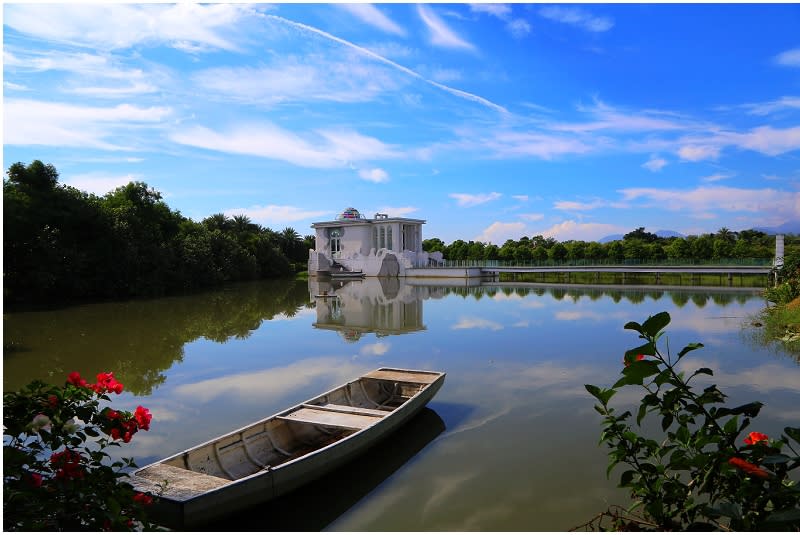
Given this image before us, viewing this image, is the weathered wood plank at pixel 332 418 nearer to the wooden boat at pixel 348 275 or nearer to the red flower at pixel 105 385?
the red flower at pixel 105 385

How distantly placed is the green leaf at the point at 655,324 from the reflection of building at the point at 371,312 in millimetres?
12118

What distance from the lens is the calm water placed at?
16.5ft

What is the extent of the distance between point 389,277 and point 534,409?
116 feet

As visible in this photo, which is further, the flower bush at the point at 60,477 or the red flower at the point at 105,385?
the red flower at the point at 105,385

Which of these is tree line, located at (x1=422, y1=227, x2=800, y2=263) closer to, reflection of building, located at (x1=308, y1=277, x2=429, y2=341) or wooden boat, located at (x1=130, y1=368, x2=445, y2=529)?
reflection of building, located at (x1=308, y1=277, x2=429, y2=341)

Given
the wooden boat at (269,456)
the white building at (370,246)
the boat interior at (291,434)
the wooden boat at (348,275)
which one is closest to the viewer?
the wooden boat at (269,456)

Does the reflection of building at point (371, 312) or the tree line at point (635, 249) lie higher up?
the tree line at point (635, 249)

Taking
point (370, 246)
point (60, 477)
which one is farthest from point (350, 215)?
point (60, 477)

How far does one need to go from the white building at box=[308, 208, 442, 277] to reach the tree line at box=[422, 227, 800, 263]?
5069 mm

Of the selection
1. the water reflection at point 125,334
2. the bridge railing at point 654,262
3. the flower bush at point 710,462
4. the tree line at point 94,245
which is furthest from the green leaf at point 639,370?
the bridge railing at point 654,262

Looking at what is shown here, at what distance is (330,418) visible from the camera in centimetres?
621

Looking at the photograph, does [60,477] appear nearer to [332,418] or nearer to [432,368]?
[332,418]

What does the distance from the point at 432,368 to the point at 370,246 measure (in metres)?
36.5

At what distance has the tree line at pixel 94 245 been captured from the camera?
21.9 m
